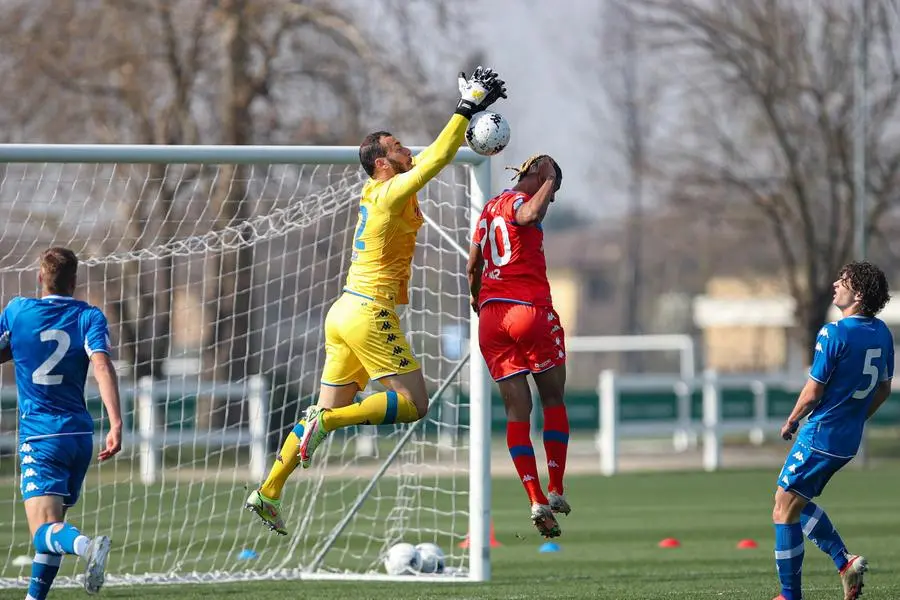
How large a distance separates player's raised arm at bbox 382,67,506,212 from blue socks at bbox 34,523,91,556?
2.70 metres

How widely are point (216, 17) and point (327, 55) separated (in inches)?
80.9

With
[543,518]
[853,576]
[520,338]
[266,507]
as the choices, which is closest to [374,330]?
[520,338]

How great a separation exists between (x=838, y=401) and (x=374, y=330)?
2702 millimetres

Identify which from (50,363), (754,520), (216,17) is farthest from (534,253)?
(216,17)

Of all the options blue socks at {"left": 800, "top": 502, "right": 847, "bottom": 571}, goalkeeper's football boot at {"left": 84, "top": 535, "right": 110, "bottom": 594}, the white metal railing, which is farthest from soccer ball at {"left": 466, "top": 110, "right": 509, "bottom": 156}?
the white metal railing

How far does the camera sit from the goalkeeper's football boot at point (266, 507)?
8141 millimetres

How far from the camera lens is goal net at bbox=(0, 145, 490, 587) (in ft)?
34.6

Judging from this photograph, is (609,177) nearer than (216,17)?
No

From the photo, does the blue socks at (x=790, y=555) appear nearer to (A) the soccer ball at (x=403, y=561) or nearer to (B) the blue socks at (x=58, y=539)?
(A) the soccer ball at (x=403, y=561)

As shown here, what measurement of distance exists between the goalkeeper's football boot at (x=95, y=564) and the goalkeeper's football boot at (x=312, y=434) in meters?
1.37

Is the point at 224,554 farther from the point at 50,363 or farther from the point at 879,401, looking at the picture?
the point at 879,401

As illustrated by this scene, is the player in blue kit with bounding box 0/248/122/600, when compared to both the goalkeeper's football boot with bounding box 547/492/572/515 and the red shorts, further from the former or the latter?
the goalkeeper's football boot with bounding box 547/492/572/515

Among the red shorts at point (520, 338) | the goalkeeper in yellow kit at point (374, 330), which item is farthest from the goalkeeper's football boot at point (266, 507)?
the red shorts at point (520, 338)

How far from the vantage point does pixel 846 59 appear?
89.7ft
